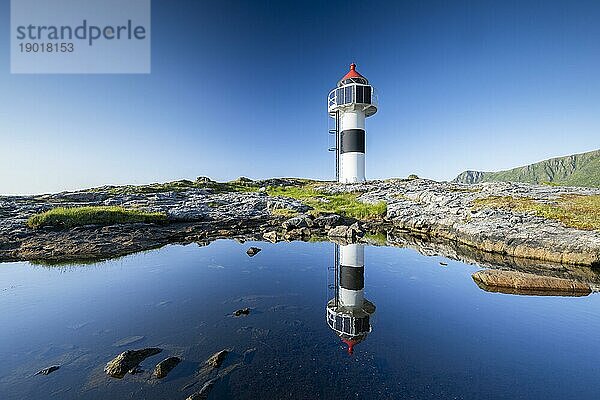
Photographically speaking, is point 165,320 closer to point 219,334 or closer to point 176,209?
point 219,334

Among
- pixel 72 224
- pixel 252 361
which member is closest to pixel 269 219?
pixel 72 224

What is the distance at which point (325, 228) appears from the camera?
26453 mm

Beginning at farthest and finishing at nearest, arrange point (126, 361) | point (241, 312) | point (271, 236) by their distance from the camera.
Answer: point (271, 236) < point (241, 312) < point (126, 361)

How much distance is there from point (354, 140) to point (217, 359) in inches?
1685

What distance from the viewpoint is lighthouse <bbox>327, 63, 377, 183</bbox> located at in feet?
148

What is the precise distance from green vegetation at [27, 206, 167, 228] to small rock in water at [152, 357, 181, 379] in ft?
70.4

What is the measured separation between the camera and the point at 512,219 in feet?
69.7

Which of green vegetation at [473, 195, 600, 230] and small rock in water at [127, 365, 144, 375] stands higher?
green vegetation at [473, 195, 600, 230]

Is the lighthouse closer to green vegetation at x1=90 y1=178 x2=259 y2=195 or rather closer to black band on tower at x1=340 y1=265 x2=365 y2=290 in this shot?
green vegetation at x1=90 y1=178 x2=259 y2=195

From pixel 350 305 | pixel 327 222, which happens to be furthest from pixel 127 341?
pixel 327 222

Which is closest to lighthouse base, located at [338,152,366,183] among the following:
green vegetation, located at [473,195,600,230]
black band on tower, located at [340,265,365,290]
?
green vegetation, located at [473,195,600,230]

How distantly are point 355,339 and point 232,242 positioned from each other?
49.7ft

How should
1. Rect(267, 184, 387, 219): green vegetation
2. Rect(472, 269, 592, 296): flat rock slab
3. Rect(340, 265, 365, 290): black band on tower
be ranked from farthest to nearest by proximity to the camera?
Rect(267, 184, 387, 219): green vegetation
Rect(340, 265, 365, 290): black band on tower
Rect(472, 269, 592, 296): flat rock slab

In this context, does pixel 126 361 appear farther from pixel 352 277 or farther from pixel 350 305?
pixel 352 277
